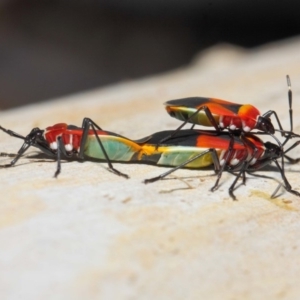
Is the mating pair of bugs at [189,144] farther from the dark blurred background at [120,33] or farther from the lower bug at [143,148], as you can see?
the dark blurred background at [120,33]

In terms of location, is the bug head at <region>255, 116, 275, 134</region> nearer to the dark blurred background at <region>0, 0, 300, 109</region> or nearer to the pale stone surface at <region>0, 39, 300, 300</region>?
the pale stone surface at <region>0, 39, 300, 300</region>

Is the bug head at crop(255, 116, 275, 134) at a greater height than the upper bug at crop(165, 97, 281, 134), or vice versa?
the upper bug at crop(165, 97, 281, 134)

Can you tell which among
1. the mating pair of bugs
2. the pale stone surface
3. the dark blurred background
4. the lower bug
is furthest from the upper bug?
the dark blurred background

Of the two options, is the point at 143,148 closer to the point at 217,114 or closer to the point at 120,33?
the point at 217,114

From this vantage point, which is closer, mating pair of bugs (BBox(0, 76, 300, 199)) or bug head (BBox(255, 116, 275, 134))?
mating pair of bugs (BBox(0, 76, 300, 199))

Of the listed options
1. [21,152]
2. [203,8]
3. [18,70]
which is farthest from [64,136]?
[203,8]

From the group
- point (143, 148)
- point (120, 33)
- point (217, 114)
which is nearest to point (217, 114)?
point (217, 114)

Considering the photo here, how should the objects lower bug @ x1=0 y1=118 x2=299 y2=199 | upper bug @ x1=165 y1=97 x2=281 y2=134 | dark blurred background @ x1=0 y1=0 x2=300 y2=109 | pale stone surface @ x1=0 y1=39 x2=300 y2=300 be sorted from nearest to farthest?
pale stone surface @ x1=0 y1=39 x2=300 y2=300 < lower bug @ x1=0 y1=118 x2=299 y2=199 < upper bug @ x1=165 y1=97 x2=281 y2=134 < dark blurred background @ x1=0 y1=0 x2=300 y2=109
